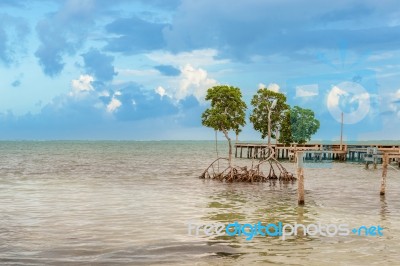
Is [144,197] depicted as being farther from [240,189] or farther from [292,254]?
[292,254]

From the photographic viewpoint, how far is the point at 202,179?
47094mm

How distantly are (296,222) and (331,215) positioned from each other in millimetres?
2960

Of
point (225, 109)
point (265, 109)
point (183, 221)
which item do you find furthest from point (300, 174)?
point (265, 109)

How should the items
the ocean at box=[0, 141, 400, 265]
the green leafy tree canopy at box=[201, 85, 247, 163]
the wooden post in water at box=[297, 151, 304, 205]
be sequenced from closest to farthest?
the ocean at box=[0, 141, 400, 265] → the wooden post in water at box=[297, 151, 304, 205] → the green leafy tree canopy at box=[201, 85, 247, 163]

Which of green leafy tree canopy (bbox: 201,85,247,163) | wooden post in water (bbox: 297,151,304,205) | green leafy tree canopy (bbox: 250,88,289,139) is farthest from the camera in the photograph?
green leafy tree canopy (bbox: 250,88,289,139)

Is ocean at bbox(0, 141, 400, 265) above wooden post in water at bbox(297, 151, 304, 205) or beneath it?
beneath

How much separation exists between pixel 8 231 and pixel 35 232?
1.26 m

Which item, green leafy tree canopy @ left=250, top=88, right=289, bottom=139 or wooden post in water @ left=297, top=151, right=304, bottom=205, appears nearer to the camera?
wooden post in water @ left=297, top=151, right=304, bottom=205

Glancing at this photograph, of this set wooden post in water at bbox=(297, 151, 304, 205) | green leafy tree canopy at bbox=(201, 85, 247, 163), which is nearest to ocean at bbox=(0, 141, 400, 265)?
wooden post in water at bbox=(297, 151, 304, 205)

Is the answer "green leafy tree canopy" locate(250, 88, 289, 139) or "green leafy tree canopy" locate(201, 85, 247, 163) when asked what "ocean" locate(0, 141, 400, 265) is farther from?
"green leafy tree canopy" locate(250, 88, 289, 139)

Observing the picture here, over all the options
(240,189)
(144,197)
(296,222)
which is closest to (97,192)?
(144,197)

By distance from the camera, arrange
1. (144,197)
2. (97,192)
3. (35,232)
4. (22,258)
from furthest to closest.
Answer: (97,192) < (144,197) < (35,232) < (22,258)

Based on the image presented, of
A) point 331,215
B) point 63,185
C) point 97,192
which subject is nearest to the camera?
point 331,215

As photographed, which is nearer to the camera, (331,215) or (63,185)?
(331,215)
